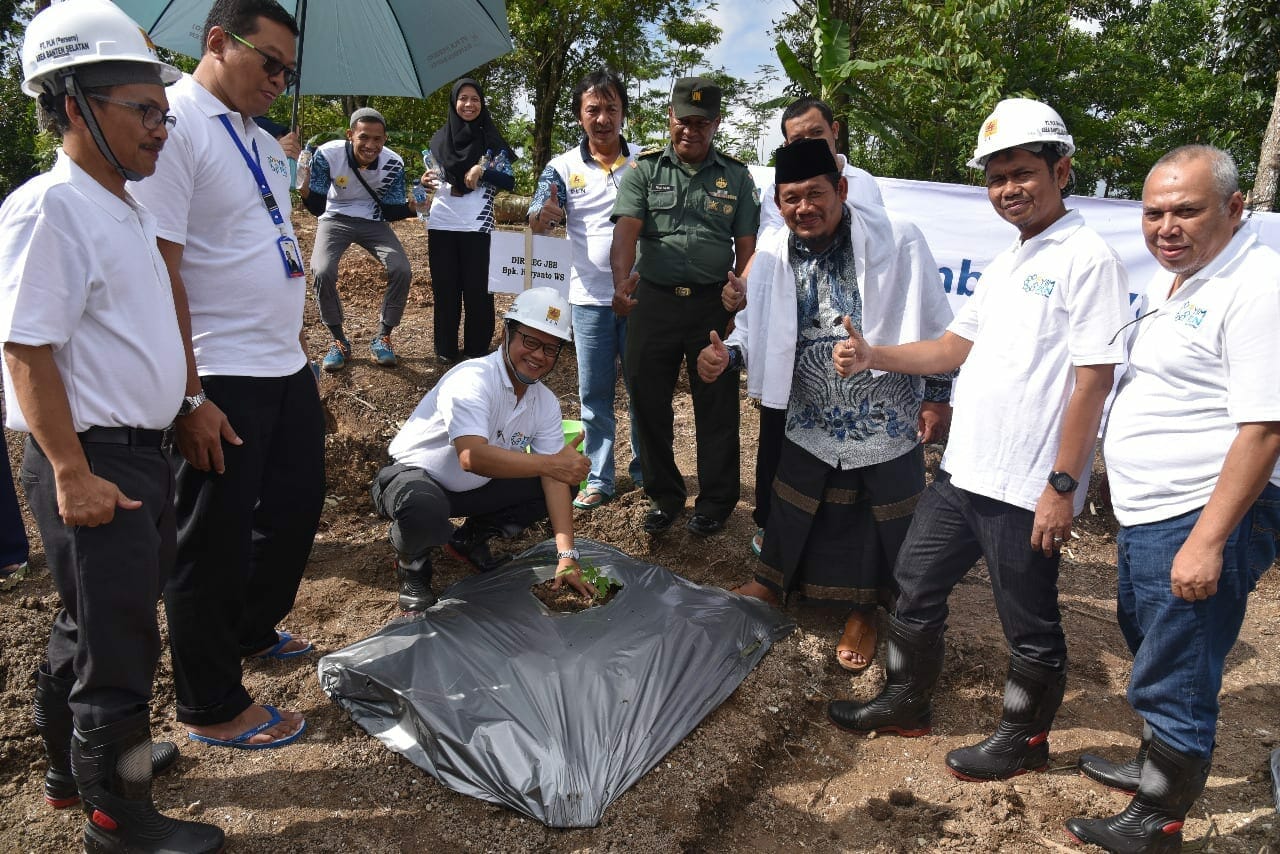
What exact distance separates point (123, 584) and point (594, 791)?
129 centimetres

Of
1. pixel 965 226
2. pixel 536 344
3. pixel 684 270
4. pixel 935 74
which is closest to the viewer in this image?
pixel 536 344

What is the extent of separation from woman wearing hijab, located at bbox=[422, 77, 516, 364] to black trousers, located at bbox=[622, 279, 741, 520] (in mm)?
1807

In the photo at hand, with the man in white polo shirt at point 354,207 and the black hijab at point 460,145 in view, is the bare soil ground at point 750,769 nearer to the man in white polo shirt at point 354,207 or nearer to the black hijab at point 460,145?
the man in white polo shirt at point 354,207

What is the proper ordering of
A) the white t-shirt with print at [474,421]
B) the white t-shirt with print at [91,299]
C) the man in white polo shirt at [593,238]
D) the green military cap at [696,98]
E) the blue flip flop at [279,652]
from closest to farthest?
the white t-shirt with print at [91,299] → the blue flip flop at [279,652] → the white t-shirt with print at [474,421] → the green military cap at [696,98] → the man in white polo shirt at [593,238]

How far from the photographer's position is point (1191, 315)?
1992 mm

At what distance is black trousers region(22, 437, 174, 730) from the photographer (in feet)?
6.21

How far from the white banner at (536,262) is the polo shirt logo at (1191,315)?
2.74 meters

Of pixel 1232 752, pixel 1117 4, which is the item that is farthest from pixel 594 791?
pixel 1117 4

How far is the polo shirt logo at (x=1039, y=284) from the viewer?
2.22 m

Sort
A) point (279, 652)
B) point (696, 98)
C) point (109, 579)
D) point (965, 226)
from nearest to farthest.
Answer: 1. point (109, 579)
2. point (279, 652)
3. point (696, 98)
4. point (965, 226)

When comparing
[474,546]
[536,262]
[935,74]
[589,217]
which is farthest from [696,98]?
[935,74]

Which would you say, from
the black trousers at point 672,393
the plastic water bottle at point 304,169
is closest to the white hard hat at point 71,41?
the black trousers at point 672,393

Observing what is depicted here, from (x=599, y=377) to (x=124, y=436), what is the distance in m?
2.52

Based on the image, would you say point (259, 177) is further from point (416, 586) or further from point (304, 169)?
point (304, 169)
